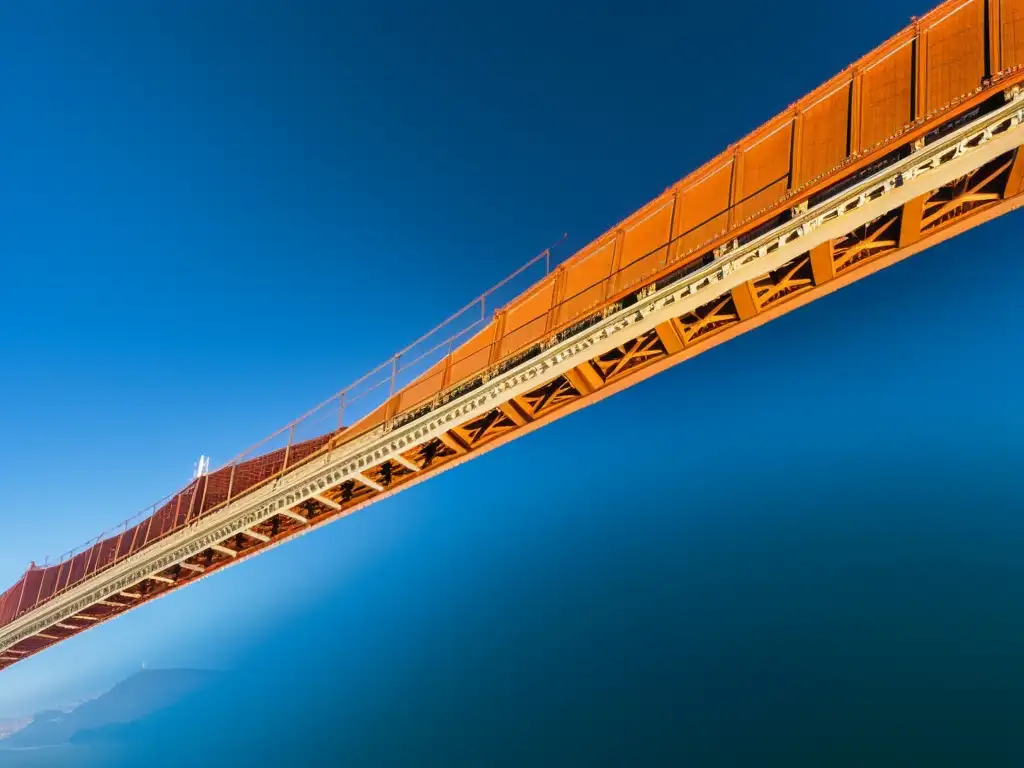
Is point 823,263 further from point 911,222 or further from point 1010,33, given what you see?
point 1010,33

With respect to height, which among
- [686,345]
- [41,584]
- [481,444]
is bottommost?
[41,584]

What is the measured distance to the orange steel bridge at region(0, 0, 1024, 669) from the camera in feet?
24.5

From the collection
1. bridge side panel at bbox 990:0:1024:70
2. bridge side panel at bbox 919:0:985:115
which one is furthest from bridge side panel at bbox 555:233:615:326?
bridge side panel at bbox 990:0:1024:70

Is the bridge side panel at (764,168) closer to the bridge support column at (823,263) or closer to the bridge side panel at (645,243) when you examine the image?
the bridge support column at (823,263)

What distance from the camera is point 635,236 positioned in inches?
444

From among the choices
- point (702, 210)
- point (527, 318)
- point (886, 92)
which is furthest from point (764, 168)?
point (527, 318)

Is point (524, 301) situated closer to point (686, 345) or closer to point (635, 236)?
point (635, 236)

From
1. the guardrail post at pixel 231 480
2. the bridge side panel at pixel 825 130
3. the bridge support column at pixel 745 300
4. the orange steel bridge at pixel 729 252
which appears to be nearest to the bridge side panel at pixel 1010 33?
the orange steel bridge at pixel 729 252

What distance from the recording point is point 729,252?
355 inches

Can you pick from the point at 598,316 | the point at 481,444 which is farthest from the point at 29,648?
the point at 598,316

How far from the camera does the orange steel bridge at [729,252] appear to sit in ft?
24.5

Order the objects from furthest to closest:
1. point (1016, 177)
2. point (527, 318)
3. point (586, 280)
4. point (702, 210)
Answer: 1. point (527, 318)
2. point (586, 280)
3. point (702, 210)
4. point (1016, 177)

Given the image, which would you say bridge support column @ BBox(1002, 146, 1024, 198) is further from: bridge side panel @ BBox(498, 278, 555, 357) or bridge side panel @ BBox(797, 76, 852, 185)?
bridge side panel @ BBox(498, 278, 555, 357)

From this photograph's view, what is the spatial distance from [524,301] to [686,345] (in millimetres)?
3956
